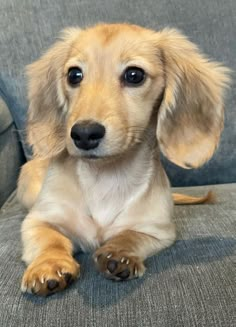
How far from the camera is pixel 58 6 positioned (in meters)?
1.89

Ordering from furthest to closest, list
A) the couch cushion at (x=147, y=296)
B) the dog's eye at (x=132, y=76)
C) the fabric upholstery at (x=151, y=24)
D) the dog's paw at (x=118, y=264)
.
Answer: the fabric upholstery at (x=151, y=24)
the dog's eye at (x=132, y=76)
the dog's paw at (x=118, y=264)
the couch cushion at (x=147, y=296)

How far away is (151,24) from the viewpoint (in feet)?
6.19

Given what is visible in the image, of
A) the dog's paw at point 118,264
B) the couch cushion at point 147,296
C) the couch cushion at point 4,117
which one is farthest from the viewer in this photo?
the couch cushion at point 4,117

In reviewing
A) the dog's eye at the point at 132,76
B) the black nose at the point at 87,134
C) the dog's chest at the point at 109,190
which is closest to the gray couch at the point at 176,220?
the dog's chest at the point at 109,190

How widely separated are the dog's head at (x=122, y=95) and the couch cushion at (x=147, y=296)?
22 cm

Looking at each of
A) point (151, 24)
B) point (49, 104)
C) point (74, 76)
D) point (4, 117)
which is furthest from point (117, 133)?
point (151, 24)

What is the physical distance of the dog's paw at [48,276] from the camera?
0.94 m

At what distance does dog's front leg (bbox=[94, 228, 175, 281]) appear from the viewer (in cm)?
100

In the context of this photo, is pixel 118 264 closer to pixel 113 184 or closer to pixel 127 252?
pixel 127 252

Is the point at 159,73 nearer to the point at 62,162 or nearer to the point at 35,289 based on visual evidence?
the point at 62,162

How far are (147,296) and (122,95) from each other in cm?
40

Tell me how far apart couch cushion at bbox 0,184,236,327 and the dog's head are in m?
0.22

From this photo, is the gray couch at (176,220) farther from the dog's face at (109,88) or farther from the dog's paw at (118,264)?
the dog's face at (109,88)

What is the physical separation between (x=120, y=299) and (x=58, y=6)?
1.22 meters
